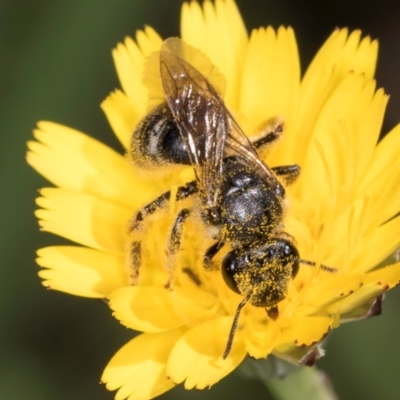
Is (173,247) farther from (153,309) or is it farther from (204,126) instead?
(204,126)

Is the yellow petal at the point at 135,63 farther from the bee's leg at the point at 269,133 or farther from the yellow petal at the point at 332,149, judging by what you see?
the yellow petal at the point at 332,149

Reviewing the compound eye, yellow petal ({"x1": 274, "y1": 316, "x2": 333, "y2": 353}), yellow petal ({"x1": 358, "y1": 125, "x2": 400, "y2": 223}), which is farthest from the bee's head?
yellow petal ({"x1": 358, "y1": 125, "x2": 400, "y2": 223})

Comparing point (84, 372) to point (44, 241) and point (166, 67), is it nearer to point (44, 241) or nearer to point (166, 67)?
point (44, 241)

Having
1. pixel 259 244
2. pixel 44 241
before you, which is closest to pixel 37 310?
pixel 44 241

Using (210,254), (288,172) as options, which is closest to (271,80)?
(288,172)

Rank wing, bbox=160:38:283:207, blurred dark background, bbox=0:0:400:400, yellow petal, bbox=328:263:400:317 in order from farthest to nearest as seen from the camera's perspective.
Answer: blurred dark background, bbox=0:0:400:400, wing, bbox=160:38:283:207, yellow petal, bbox=328:263:400:317

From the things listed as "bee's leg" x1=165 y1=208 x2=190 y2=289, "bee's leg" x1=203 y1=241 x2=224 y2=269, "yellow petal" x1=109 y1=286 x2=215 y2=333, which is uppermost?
Result: "bee's leg" x1=165 y1=208 x2=190 y2=289

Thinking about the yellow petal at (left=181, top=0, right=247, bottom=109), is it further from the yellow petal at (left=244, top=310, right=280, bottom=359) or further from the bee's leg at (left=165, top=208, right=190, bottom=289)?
the yellow petal at (left=244, top=310, right=280, bottom=359)
